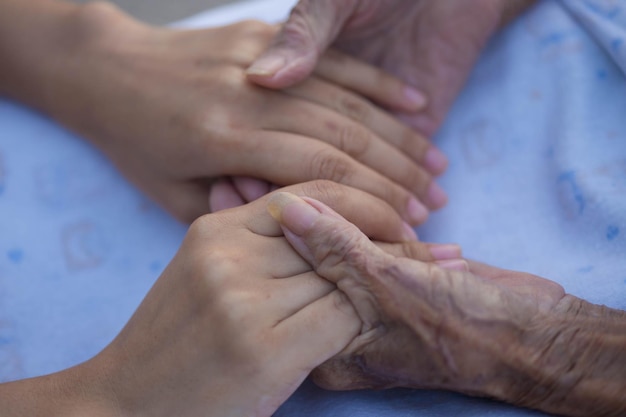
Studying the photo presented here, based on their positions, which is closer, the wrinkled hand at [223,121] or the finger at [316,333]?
the finger at [316,333]

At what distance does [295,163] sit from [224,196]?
14 cm

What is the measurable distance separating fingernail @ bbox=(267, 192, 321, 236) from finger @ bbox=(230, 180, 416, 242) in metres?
0.03

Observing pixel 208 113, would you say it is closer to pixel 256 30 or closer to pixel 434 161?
pixel 256 30

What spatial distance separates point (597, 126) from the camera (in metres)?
1.06

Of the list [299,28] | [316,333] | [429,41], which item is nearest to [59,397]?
[316,333]

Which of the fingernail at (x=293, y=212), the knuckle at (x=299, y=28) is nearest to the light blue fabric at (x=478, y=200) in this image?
the fingernail at (x=293, y=212)

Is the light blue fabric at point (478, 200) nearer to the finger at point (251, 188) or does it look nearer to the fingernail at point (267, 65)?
the finger at point (251, 188)

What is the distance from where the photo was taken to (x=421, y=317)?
727 millimetres

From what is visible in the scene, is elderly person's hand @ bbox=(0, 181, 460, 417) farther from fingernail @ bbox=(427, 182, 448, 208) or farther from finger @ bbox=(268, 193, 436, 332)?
fingernail @ bbox=(427, 182, 448, 208)

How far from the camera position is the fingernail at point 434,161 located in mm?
1139

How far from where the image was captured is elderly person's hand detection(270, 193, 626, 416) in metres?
0.72

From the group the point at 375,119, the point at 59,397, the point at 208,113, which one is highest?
the point at 375,119

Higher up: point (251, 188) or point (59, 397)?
point (251, 188)

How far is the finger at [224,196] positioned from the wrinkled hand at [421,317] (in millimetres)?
254
